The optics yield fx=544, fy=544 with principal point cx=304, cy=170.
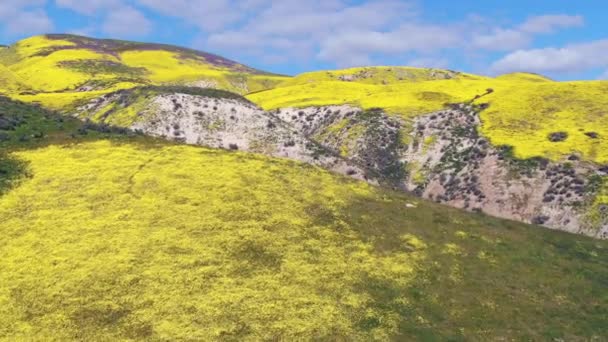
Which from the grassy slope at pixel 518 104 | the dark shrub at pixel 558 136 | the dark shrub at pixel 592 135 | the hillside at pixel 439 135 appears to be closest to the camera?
the hillside at pixel 439 135

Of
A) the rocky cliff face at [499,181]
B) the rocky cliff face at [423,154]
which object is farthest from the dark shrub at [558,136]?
the rocky cliff face at [423,154]

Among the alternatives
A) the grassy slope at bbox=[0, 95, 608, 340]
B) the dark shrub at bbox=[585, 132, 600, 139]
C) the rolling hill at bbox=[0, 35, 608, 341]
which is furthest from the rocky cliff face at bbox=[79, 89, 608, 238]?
the grassy slope at bbox=[0, 95, 608, 340]

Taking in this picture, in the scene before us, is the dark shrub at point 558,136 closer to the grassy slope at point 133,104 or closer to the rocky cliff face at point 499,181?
the rocky cliff face at point 499,181

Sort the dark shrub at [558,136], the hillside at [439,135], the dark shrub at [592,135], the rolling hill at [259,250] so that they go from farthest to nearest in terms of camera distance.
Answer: the dark shrub at [558,136]
the dark shrub at [592,135]
the hillside at [439,135]
the rolling hill at [259,250]

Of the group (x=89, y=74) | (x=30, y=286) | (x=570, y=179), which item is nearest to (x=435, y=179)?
(x=570, y=179)

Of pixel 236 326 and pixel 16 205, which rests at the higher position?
pixel 16 205

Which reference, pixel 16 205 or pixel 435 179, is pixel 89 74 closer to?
pixel 435 179

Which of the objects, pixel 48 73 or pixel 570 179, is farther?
pixel 48 73
